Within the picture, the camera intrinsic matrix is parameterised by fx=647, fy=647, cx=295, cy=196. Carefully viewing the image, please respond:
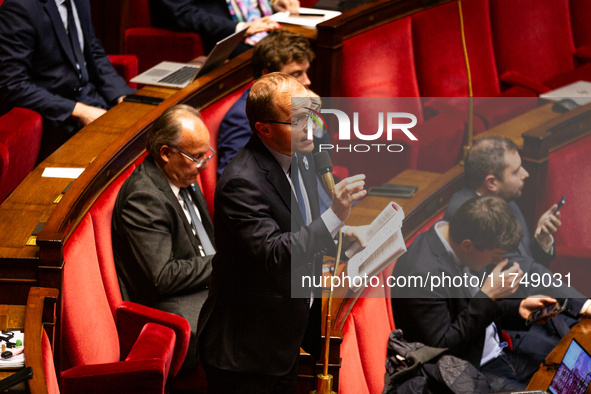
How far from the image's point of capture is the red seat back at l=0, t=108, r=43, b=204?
136 centimetres

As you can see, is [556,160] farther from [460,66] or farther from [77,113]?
[77,113]

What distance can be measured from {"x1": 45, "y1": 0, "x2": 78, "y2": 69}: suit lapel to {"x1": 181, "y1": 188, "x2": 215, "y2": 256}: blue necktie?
23.6 inches

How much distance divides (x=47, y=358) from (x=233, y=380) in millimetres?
253

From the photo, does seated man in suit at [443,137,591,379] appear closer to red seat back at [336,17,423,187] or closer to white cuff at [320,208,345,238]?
red seat back at [336,17,423,187]

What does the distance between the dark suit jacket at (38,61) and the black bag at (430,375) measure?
1.00 m

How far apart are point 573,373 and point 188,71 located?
123 cm

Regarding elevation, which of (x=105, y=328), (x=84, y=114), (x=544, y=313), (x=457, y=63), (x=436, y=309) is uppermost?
(x=84, y=114)

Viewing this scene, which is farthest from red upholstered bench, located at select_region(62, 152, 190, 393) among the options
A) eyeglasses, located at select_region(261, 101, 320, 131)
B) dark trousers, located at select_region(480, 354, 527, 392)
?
dark trousers, located at select_region(480, 354, 527, 392)

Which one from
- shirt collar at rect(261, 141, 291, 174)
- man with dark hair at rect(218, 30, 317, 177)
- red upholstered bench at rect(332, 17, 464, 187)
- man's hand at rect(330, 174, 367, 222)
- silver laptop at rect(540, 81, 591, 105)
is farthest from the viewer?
silver laptop at rect(540, 81, 591, 105)

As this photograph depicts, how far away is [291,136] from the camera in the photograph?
33.5 inches

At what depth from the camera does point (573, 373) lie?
4.23 ft

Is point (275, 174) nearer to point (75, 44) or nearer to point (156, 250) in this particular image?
point (156, 250)

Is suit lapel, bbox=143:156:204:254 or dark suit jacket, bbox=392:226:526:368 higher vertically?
suit lapel, bbox=143:156:204:254

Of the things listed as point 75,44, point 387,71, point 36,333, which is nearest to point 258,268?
point 36,333
